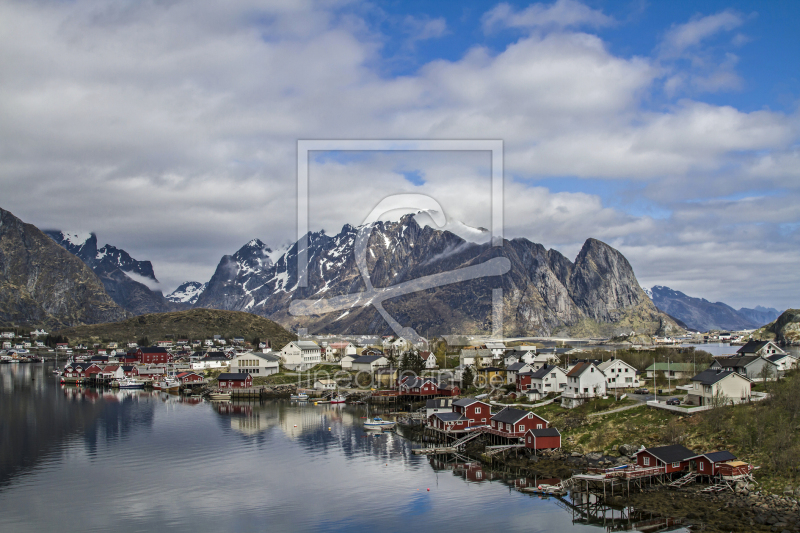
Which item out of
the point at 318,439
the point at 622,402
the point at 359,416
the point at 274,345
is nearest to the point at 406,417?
the point at 359,416

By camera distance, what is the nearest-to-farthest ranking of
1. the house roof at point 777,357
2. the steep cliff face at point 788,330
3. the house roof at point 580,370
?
the house roof at point 580,370 < the house roof at point 777,357 < the steep cliff face at point 788,330

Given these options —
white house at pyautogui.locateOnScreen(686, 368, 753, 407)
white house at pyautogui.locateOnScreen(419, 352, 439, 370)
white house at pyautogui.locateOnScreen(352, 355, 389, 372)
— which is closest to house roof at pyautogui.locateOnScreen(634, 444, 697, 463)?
white house at pyautogui.locateOnScreen(686, 368, 753, 407)

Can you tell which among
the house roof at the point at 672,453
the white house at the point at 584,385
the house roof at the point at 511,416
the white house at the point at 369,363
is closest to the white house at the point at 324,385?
the white house at the point at 369,363

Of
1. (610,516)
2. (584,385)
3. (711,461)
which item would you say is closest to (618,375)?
(584,385)

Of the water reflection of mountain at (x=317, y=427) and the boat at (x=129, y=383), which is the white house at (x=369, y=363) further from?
the boat at (x=129, y=383)

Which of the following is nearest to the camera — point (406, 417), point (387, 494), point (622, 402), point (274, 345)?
point (387, 494)

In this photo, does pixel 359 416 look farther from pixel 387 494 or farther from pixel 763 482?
pixel 763 482
